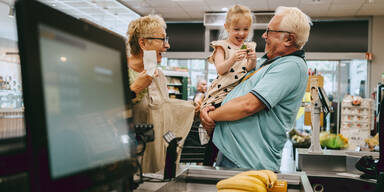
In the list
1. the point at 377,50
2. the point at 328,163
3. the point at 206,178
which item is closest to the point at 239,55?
the point at 206,178

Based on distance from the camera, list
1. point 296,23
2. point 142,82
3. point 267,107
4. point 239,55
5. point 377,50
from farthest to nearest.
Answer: point 377,50 → point 239,55 → point 296,23 → point 267,107 → point 142,82

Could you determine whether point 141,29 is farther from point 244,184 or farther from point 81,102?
point 81,102

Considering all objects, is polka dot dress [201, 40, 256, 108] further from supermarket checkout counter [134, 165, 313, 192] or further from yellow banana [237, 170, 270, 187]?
yellow banana [237, 170, 270, 187]

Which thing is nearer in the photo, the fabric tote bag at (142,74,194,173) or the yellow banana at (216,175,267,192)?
the yellow banana at (216,175,267,192)

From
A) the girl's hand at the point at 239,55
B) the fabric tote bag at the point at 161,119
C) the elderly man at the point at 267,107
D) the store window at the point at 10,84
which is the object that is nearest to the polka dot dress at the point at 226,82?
the girl's hand at the point at 239,55

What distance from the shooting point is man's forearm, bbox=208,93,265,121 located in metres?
1.42

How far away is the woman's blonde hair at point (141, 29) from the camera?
1468 millimetres

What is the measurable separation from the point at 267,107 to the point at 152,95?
50 cm

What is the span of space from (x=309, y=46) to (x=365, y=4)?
164cm

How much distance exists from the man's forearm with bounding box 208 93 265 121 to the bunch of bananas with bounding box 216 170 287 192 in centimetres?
40

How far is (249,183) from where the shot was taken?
971 mm

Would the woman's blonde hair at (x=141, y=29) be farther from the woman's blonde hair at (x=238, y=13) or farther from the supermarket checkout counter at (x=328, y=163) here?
the supermarket checkout counter at (x=328, y=163)

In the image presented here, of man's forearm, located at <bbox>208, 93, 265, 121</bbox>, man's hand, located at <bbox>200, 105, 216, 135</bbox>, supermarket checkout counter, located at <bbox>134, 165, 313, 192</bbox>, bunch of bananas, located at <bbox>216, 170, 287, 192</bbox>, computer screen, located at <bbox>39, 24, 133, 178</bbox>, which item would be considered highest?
computer screen, located at <bbox>39, 24, 133, 178</bbox>

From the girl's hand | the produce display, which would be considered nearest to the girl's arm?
the girl's hand
